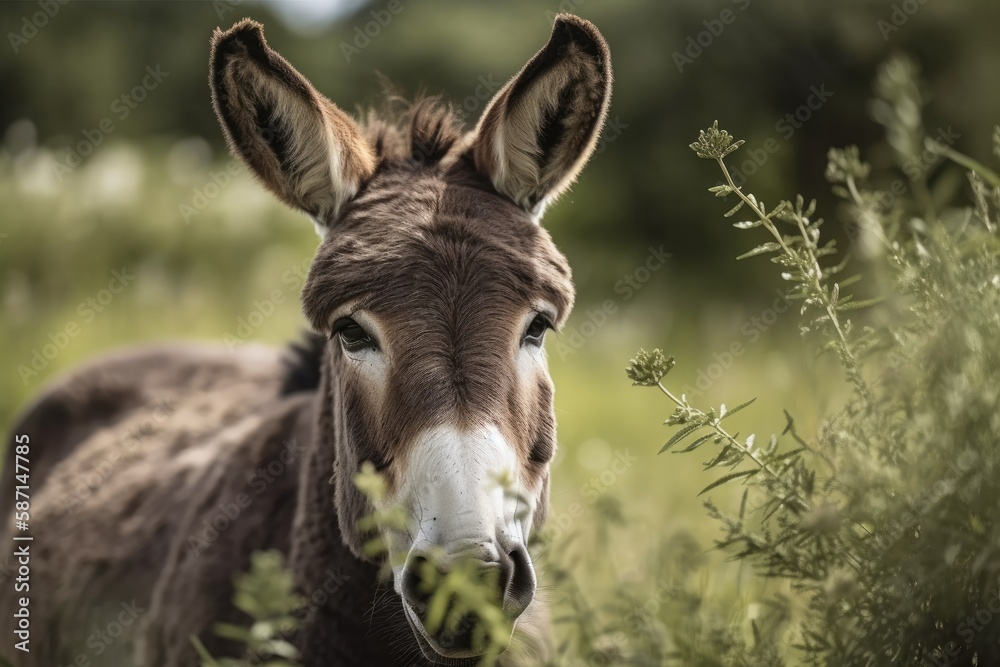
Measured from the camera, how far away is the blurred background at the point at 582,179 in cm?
819

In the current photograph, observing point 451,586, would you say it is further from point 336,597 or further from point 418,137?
point 418,137

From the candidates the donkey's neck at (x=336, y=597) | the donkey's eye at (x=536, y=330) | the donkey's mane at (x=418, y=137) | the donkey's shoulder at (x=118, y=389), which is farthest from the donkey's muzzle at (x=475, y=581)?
the donkey's shoulder at (x=118, y=389)

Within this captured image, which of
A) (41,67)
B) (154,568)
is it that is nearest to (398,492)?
(154,568)

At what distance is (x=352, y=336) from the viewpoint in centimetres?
248

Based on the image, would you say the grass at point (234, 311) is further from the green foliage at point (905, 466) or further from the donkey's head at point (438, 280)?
the green foliage at point (905, 466)

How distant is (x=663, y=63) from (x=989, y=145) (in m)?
4.90

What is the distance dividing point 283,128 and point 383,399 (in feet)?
3.11

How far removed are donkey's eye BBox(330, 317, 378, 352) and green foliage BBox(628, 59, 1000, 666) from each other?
755 mm

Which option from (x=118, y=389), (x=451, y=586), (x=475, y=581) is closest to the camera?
(x=451, y=586)

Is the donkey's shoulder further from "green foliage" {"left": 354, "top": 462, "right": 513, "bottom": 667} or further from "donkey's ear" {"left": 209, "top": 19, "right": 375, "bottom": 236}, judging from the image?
"green foliage" {"left": 354, "top": 462, "right": 513, "bottom": 667}

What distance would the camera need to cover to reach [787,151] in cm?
1209

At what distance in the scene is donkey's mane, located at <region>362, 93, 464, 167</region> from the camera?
9.62 ft

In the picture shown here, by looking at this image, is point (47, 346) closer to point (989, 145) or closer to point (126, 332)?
point (126, 332)

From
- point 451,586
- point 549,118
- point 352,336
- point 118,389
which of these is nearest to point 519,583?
point 451,586
